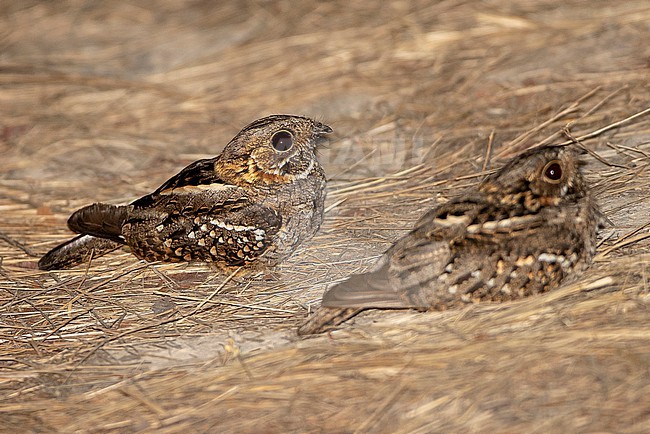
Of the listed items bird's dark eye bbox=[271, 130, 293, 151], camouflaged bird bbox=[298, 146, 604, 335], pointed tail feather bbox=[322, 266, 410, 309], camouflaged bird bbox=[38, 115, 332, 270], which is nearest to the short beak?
camouflaged bird bbox=[38, 115, 332, 270]

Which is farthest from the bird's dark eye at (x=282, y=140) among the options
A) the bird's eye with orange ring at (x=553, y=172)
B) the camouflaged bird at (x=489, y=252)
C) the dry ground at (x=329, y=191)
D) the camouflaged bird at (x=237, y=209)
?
the bird's eye with orange ring at (x=553, y=172)

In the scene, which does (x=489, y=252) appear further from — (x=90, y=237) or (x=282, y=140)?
(x=90, y=237)

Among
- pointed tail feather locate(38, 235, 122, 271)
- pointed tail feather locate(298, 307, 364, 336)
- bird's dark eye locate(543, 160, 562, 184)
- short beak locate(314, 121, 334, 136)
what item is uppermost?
short beak locate(314, 121, 334, 136)

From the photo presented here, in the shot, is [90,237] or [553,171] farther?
[90,237]

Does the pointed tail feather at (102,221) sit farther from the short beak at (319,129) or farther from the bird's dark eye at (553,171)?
the bird's dark eye at (553,171)

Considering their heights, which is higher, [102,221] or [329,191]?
[102,221]

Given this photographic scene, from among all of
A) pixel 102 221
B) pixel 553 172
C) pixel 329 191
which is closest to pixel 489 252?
pixel 553 172

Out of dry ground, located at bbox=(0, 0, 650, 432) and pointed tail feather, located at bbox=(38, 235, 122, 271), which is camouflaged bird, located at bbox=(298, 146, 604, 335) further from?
pointed tail feather, located at bbox=(38, 235, 122, 271)

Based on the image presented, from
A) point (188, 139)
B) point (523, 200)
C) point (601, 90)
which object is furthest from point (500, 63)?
point (523, 200)
